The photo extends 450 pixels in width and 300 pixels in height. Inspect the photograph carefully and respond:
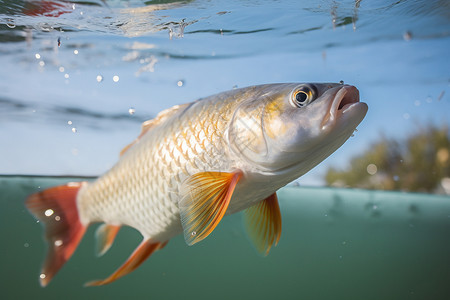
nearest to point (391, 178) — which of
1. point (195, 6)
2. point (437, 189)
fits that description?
point (437, 189)

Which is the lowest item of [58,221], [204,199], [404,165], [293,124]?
[404,165]

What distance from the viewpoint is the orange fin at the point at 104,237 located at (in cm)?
233

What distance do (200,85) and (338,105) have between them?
321 centimetres

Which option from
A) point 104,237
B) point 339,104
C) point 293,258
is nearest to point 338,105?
point 339,104

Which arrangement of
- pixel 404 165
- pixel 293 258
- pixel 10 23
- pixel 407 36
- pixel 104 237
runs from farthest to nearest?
pixel 404 165
pixel 293 258
pixel 407 36
pixel 10 23
pixel 104 237

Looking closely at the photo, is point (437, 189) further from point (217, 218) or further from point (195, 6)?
point (217, 218)

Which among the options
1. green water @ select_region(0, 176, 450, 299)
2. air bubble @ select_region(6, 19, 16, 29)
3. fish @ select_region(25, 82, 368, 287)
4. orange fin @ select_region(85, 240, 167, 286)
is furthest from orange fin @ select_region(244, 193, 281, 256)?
air bubble @ select_region(6, 19, 16, 29)

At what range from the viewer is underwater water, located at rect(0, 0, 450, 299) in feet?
11.6

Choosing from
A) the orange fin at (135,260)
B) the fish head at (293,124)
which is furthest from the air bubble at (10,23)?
the fish head at (293,124)

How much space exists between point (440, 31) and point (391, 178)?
5011 mm

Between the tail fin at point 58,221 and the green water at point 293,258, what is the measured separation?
1790 millimetres

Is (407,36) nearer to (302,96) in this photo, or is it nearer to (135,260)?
(302,96)

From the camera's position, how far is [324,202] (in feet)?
27.8

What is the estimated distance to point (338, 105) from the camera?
4.44 feet
